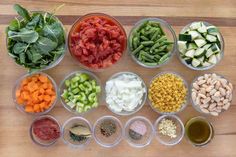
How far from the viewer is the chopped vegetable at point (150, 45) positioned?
1.66m

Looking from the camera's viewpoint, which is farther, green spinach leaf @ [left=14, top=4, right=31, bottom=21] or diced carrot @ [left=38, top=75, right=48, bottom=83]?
diced carrot @ [left=38, top=75, right=48, bottom=83]

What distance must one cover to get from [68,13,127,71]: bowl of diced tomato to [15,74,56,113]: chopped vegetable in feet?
0.50

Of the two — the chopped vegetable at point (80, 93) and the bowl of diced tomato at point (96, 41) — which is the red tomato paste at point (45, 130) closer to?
the chopped vegetable at point (80, 93)

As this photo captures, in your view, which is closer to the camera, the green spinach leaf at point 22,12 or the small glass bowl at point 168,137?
the green spinach leaf at point 22,12

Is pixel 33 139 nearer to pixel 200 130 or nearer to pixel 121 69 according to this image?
pixel 121 69

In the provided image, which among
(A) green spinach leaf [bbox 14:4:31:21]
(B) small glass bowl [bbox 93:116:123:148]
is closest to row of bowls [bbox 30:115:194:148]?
(B) small glass bowl [bbox 93:116:123:148]

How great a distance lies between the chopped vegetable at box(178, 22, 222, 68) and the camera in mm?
1688

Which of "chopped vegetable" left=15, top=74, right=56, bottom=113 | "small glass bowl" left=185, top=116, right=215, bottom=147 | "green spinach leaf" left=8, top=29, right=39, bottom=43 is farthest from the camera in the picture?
"small glass bowl" left=185, top=116, right=215, bottom=147

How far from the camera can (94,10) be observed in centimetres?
172

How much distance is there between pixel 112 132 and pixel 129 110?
0.11 m

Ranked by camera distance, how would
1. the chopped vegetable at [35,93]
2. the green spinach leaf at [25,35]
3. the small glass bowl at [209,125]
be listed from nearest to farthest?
the green spinach leaf at [25,35], the chopped vegetable at [35,93], the small glass bowl at [209,125]

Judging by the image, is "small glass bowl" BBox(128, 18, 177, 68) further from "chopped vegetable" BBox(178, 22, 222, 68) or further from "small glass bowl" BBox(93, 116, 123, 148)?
"small glass bowl" BBox(93, 116, 123, 148)

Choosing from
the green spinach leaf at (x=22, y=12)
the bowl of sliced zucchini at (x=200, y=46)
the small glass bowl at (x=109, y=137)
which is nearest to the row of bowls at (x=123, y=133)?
the small glass bowl at (x=109, y=137)

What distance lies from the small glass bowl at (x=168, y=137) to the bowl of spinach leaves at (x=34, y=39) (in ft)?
1.59
